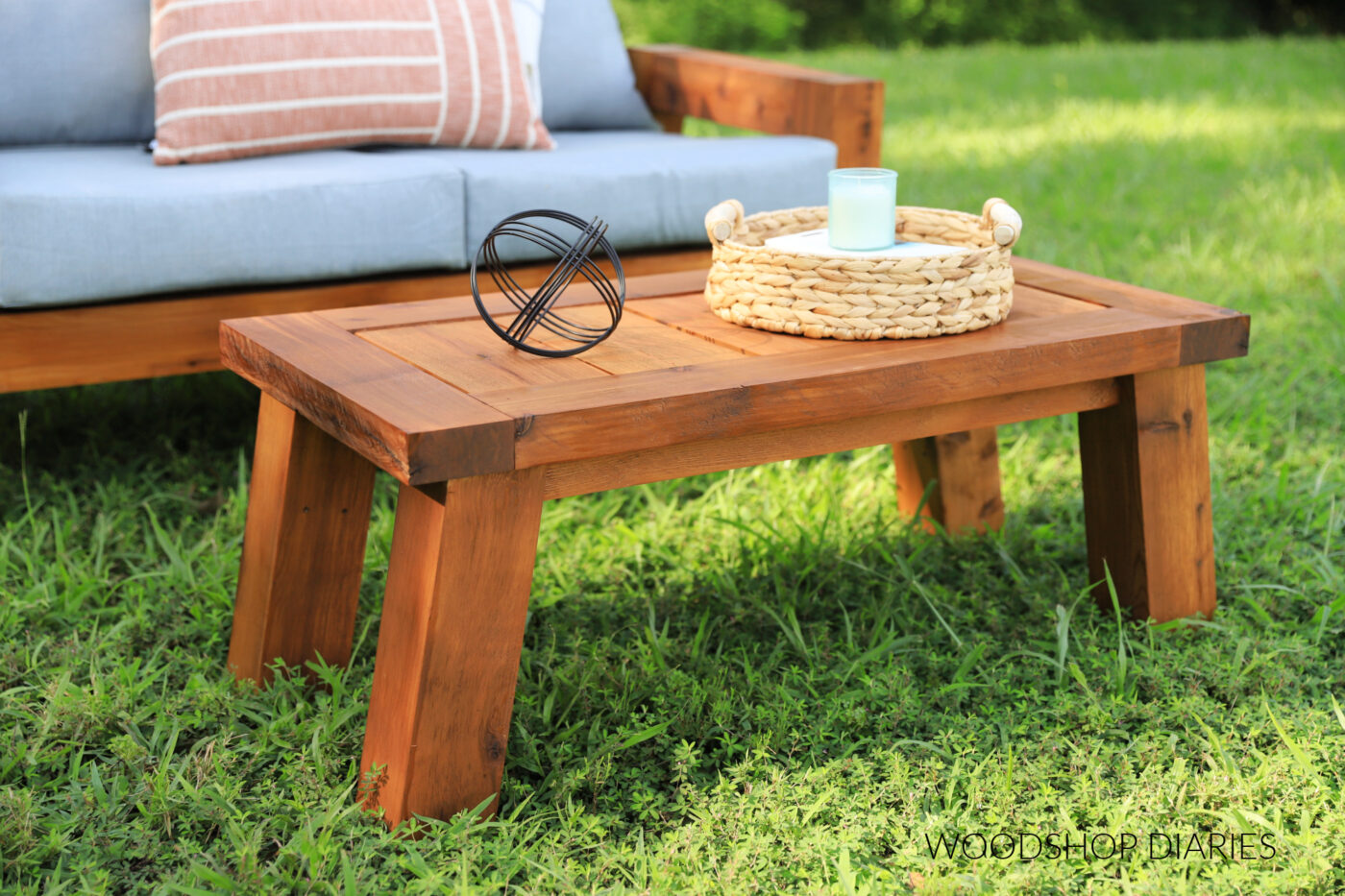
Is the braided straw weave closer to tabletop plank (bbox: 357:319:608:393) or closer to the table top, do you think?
the table top

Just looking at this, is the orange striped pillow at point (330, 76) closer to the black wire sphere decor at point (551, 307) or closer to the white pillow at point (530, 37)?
the white pillow at point (530, 37)

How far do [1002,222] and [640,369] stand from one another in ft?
1.57

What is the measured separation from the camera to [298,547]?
1.43 metres

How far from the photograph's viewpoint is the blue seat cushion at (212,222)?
1706 millimetres

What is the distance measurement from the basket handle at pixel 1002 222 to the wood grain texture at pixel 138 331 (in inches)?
15.3

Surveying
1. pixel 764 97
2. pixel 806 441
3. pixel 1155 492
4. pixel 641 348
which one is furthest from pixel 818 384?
pixel 764 97

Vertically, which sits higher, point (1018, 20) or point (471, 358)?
point (1018, 20)

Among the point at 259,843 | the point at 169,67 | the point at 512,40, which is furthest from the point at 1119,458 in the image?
the point at 169,67

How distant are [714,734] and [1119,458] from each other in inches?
23.5

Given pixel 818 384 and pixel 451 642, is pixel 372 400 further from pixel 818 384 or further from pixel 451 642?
pixel 818 384

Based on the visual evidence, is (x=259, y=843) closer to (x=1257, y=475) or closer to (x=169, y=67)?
(x=169, y=67)

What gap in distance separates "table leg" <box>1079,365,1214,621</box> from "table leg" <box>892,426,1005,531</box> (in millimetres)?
210

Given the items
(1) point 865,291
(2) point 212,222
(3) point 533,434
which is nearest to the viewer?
(3) point 533,434

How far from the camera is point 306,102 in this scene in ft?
6.88
